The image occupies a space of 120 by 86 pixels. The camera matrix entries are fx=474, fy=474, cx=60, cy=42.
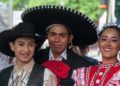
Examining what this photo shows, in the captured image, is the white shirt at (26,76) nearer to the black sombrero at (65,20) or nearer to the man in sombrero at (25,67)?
the man in sombrero at (25,67)

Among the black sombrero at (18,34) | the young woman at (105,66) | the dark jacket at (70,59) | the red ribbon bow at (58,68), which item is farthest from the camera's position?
the dark jacket at (70,59)

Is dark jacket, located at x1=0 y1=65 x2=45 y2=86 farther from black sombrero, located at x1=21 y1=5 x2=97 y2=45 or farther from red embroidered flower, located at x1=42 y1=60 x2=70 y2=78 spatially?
black sombrero, located at x1=21 y1=5 x2=97 y2=45

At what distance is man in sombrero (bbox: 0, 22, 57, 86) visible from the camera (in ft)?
12.3

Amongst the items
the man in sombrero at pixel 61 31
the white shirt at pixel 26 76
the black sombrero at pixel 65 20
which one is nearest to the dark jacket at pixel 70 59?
the man in sombrero at pixel 61 31

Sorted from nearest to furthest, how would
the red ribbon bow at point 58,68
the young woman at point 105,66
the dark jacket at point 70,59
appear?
the young woman at point 105,66
the red ribbon bow at point 58,68
the dark jacket at point 70,59

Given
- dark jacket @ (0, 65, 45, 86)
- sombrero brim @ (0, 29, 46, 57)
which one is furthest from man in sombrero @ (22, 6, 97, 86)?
dark jacket @ (0, 65, 45, 86)

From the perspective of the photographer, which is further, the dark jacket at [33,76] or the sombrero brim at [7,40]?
the sombrero brim at [7,40]

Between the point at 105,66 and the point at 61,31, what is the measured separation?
546 millimetres

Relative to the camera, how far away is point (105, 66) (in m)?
3.80

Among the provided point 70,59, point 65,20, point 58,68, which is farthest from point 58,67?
point 65,20

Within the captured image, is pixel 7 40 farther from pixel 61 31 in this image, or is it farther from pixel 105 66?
pixel 105 66

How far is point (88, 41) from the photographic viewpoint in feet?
14.5

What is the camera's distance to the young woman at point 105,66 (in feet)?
12.2

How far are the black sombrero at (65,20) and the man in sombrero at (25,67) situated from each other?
0.31 metres
